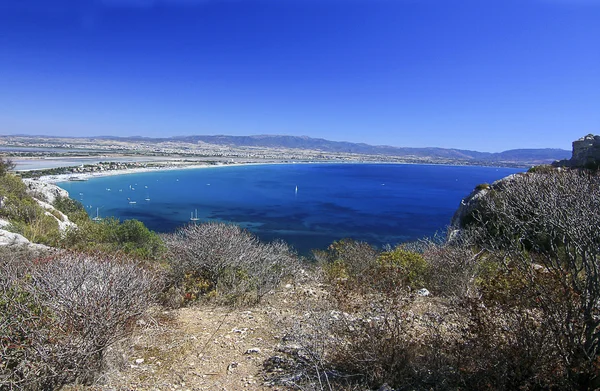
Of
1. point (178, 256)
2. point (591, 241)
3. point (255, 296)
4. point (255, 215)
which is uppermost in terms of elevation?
point (591, 241)

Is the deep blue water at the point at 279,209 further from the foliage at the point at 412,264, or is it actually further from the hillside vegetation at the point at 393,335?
the hillside vegetation at the point at 393,335

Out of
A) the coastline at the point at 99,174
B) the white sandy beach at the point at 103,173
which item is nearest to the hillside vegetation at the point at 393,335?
the coastline at the point at 99,174

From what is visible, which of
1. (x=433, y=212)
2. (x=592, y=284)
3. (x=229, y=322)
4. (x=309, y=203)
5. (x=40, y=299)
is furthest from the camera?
(x=309, y=203)

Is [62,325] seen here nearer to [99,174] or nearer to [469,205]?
[469,205]

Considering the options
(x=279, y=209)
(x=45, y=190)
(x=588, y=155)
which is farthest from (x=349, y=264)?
(x=279, y=209)

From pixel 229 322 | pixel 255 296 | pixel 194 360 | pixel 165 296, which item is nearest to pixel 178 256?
pixel 165 296

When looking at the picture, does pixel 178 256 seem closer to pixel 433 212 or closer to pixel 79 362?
pixel 79 362
